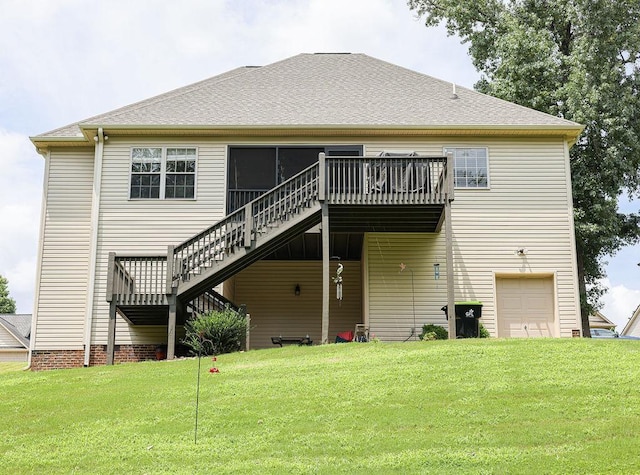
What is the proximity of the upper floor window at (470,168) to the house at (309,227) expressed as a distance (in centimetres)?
3

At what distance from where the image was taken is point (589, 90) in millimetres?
22031

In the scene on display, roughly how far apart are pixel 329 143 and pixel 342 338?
193 inches

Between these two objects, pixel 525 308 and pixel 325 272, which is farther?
pixel 525 308

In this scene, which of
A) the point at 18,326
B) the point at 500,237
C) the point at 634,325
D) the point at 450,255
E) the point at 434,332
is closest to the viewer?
the point at 450,255

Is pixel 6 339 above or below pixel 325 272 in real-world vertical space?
below

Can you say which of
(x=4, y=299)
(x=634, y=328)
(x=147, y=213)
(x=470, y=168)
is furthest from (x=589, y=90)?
(x=4, y=299)

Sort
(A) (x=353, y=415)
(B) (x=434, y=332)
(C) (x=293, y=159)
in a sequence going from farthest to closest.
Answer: (C) (x=293, y=159) → (B) (x=434, y=332) → (A) (x=353, y=415)

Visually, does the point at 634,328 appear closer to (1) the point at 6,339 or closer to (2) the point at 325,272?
(1) the point at 6,339

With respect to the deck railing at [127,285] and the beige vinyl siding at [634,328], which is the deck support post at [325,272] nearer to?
the deck railing at [127,285]

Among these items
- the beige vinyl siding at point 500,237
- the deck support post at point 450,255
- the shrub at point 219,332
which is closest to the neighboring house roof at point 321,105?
the beige vinyl siding at point 500,237

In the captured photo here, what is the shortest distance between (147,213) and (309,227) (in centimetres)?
435

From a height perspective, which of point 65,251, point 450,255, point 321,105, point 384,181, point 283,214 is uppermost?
point 321,105

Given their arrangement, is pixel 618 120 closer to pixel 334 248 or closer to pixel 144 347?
pixel 334 248

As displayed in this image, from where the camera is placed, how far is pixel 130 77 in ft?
65.4
